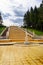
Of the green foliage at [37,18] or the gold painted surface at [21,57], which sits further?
the green foliage at [37,18]

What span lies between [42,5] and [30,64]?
29.1m

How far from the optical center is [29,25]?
54.0m

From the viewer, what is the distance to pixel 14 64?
21.1 feet

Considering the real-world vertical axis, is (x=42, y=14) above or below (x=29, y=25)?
above

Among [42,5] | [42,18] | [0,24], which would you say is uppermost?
[42,5]

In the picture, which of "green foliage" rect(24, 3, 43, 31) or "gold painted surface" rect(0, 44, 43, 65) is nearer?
"gold painted surface" rect(0, 44, 43, 65)

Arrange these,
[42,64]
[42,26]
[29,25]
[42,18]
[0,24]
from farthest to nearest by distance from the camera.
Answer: [0,24]
[29,25]
[42,26]
[42,18]
[42,64]

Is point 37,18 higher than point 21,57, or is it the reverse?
point 21,57

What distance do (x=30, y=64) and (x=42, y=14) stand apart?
27737 mm

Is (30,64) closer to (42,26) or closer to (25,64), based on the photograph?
(25,64)

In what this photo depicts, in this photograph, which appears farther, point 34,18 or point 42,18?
point 34,18

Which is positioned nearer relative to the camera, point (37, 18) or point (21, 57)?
point (21, 57)

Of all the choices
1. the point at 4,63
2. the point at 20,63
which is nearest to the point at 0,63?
the point at 4,63

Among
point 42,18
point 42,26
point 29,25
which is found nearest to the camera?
point 42,18
